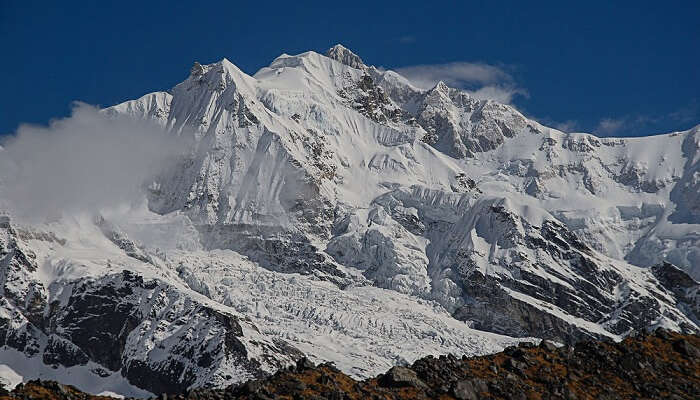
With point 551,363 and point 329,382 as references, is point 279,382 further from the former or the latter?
point 551,363

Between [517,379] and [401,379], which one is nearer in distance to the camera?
[401,379]

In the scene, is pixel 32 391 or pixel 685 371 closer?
pixel 32 391

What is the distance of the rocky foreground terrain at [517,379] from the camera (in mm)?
84875

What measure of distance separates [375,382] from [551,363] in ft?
51.6

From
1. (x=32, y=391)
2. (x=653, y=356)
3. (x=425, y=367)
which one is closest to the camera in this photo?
(x=32, y=391)

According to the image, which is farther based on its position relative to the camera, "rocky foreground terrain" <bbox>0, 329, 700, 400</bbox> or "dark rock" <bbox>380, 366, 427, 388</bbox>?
"dark rock" <bbox>380, 366, 427, 388</bbox>

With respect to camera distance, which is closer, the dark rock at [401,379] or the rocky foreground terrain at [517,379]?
the rocky foreground terrain at [517,379]

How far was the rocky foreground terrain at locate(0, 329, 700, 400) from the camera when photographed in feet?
278

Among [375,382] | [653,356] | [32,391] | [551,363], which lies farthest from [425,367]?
[32,391]

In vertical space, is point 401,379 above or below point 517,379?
below

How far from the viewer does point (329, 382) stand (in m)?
86.4

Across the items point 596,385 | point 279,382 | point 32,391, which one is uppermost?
point 596,385

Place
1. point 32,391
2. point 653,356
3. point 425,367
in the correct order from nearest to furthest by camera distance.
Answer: point 32,391 < point 425,367 < point 653,356

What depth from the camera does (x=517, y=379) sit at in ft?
297
